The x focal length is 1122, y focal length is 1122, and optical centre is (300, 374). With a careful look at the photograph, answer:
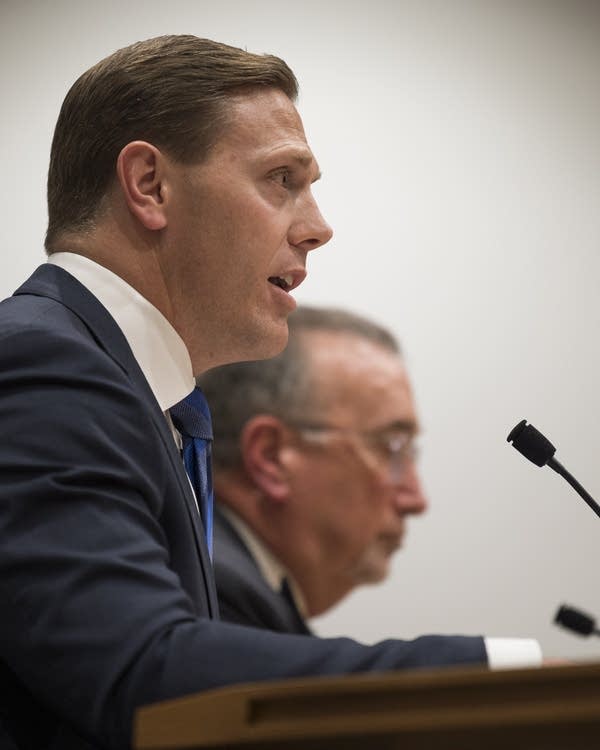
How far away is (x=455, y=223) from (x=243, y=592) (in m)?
1.17

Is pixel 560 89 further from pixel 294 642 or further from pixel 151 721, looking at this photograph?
pixel 151 721

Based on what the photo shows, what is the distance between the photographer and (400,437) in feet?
9.18

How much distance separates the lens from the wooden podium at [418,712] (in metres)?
0.69

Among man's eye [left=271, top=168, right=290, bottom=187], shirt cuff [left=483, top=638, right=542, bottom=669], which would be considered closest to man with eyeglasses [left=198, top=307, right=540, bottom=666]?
man's eye [left=271, top=168, right=290, bottom=187]

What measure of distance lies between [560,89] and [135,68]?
1689mm

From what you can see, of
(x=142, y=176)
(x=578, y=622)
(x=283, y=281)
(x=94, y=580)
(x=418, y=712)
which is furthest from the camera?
(x=578, y=622)

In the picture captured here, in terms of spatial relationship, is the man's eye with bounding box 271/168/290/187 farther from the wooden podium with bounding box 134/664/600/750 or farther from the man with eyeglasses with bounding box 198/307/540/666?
the wooden podium with bounding box 134/664/600/750

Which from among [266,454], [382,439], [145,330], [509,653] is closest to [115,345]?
[145,330]

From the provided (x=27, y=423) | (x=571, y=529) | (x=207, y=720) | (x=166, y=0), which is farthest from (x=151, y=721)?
(x=166, y=0)

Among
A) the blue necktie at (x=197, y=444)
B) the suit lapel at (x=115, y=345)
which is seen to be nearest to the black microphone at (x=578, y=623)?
the blue necktie at (x=197, y=444)

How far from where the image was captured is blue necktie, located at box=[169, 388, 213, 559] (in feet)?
5.58

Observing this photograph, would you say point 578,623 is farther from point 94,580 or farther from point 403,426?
point 94,580

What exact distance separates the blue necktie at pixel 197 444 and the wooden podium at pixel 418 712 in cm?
94

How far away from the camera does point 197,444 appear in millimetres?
1756
